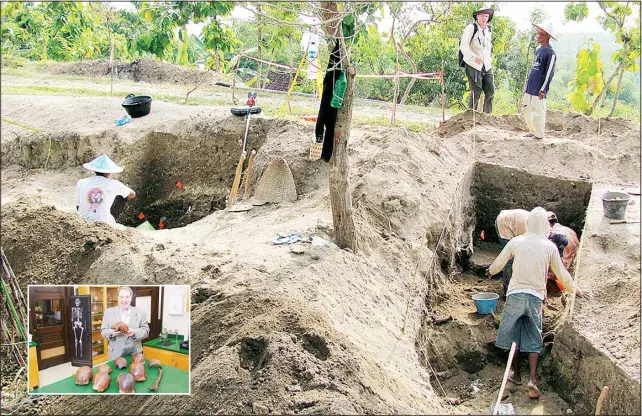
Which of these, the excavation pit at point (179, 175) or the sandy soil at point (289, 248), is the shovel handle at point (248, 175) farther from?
the excavation pit at point (179, 175)

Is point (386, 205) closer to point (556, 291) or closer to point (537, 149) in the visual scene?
point (556, 291)

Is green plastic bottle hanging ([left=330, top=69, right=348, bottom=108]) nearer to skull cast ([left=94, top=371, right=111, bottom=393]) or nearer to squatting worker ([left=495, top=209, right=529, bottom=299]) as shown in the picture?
squatting worker ([left=495, top=209, right=529, bottom=299])

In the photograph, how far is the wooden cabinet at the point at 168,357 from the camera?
3510 millimetres

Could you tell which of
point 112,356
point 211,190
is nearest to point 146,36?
point 211,190

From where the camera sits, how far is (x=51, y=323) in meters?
3.53

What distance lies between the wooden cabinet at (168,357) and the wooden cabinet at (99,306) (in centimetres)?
22

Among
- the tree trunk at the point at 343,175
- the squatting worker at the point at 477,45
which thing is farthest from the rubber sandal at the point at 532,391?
the squatting worker at the point at 477,45

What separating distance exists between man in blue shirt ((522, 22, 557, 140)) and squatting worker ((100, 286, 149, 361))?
6.70 meters

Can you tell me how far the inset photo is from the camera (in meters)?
3.49

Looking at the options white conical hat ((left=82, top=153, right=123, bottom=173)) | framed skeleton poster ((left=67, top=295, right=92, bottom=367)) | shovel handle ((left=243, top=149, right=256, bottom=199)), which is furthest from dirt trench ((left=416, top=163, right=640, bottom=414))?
white conical hat ((left=82, top=153, right=123, bottom=173))

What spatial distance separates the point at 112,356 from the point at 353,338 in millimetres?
1821

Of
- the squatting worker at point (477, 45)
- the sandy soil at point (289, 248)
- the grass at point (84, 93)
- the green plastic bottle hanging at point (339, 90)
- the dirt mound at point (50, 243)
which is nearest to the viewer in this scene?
the sandy soil at point (289, 248)

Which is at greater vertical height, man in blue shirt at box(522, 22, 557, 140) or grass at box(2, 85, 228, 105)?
man in blue shirt at box(522, 22, 557, 140)

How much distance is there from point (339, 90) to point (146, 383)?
3210 mm
